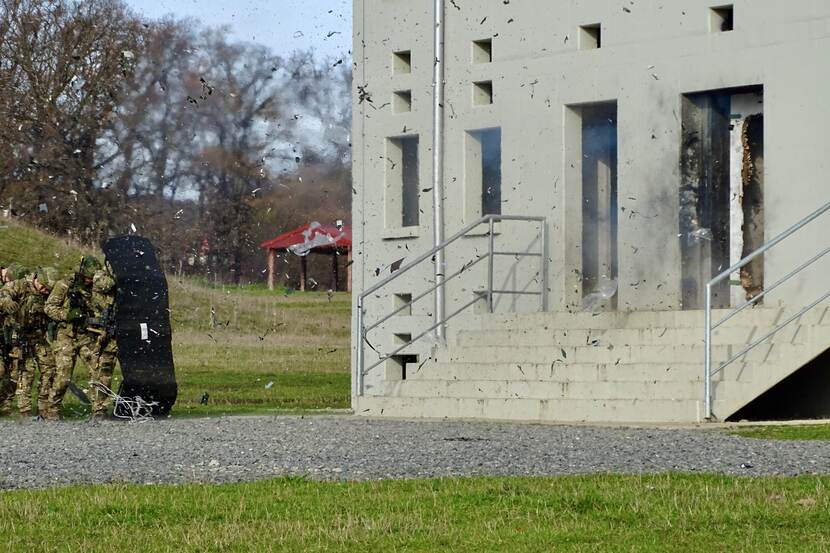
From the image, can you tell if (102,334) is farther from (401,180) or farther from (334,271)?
(334,271)

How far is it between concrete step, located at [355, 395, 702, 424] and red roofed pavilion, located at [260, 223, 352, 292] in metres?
15.8

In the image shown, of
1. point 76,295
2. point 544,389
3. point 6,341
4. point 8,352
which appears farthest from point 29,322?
point 544,389

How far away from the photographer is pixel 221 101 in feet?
110

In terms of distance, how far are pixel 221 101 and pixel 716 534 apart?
25.1m

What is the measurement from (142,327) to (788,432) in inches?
324

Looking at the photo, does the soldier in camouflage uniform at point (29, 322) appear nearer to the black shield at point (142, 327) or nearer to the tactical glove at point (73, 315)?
the tactical glove at point (73, 315)

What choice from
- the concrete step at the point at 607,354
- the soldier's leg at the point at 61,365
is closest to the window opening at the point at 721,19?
the concrete step at the point at 607,354

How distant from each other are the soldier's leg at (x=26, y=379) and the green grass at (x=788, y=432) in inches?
377

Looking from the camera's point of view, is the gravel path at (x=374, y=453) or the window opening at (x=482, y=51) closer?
the gravel path at (x=374, y=453)

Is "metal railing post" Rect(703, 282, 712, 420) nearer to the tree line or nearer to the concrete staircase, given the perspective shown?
the concrete staircase

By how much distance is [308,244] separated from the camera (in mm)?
42531

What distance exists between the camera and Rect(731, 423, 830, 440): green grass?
52.1ft

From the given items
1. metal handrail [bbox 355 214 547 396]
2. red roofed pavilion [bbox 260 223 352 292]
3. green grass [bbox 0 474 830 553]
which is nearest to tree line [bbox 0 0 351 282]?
red roofed pavilion [bbox 260 223 352 292]

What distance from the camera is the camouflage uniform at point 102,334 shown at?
69.6 ft
